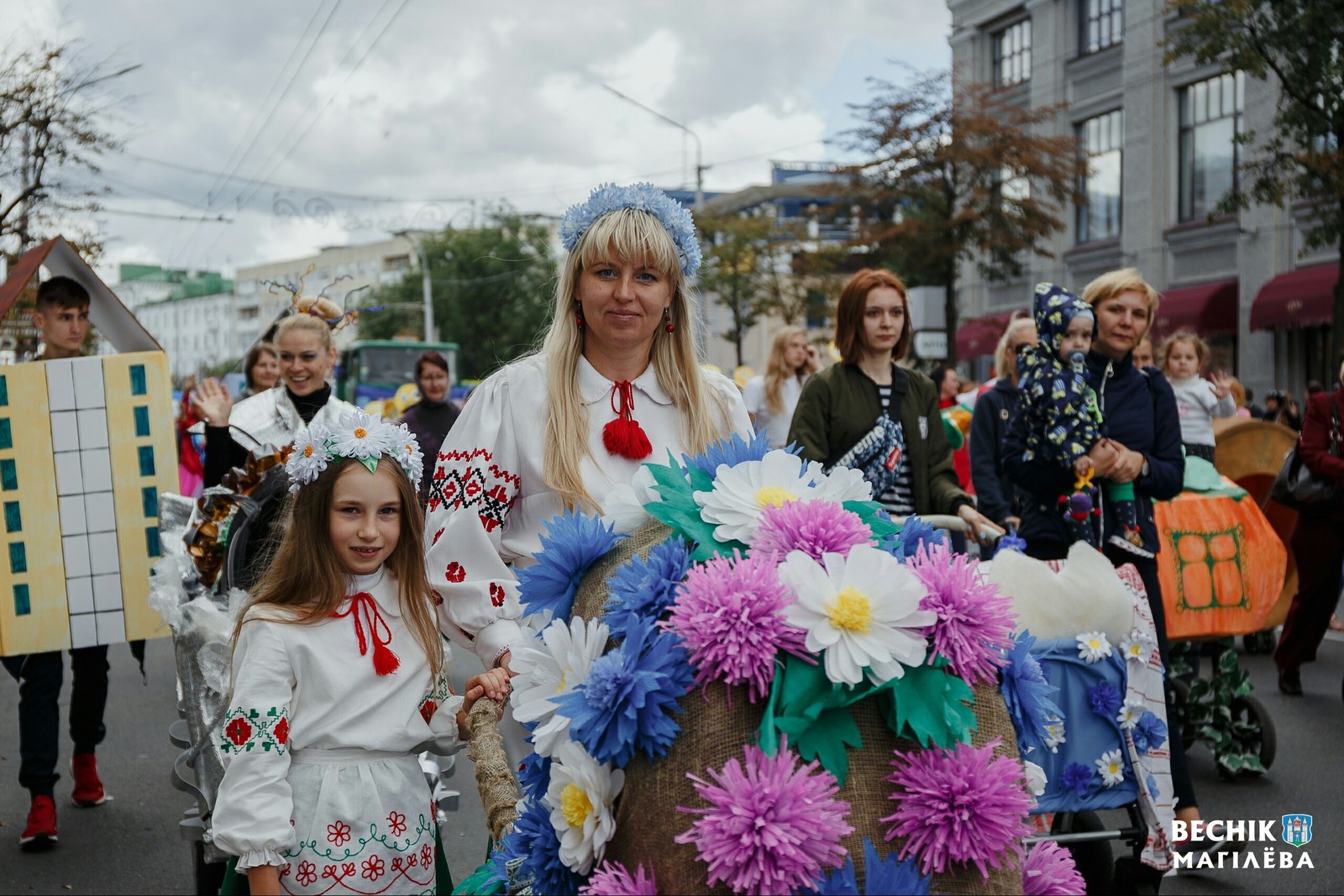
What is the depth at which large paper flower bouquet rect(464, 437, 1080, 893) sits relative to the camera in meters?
1.51

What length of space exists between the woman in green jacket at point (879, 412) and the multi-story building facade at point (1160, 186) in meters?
16.6

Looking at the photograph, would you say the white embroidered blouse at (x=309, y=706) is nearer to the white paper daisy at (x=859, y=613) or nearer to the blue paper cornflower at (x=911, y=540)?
the blue paper cornflower at (x=911, y=540)

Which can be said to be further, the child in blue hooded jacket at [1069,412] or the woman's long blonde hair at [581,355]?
the child in blue hooded jacket at [1069,412]

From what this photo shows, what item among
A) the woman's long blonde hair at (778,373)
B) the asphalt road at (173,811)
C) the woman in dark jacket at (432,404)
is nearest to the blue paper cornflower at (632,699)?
the asphalt road at (173,811)

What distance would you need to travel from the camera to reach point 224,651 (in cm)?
391

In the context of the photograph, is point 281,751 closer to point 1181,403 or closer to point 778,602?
point 778,602

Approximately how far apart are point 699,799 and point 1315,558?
720 cm

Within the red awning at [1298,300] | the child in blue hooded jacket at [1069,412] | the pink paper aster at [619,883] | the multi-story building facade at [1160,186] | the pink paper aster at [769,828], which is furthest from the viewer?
the multi-story building facade at [1160,186]

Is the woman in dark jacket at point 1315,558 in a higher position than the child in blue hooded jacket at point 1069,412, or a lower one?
lower

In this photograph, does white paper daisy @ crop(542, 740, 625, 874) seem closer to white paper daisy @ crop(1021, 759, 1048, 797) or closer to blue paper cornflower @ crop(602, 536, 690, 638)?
blue paper cornflower @ crop(602, 536, 690, 638)

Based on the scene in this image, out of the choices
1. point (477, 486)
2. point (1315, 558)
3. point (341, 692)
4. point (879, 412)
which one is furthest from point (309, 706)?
point (1315, 558)

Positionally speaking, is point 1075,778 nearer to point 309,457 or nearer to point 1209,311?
point 309,457

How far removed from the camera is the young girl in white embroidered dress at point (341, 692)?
2.84 m

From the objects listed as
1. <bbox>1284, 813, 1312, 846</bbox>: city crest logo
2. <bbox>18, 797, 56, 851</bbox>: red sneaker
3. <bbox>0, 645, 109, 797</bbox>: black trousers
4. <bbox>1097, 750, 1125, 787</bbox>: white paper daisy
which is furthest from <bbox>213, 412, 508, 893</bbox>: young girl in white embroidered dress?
<bbox>1284, 813, 1312, 846</bbox>: city crest logo
